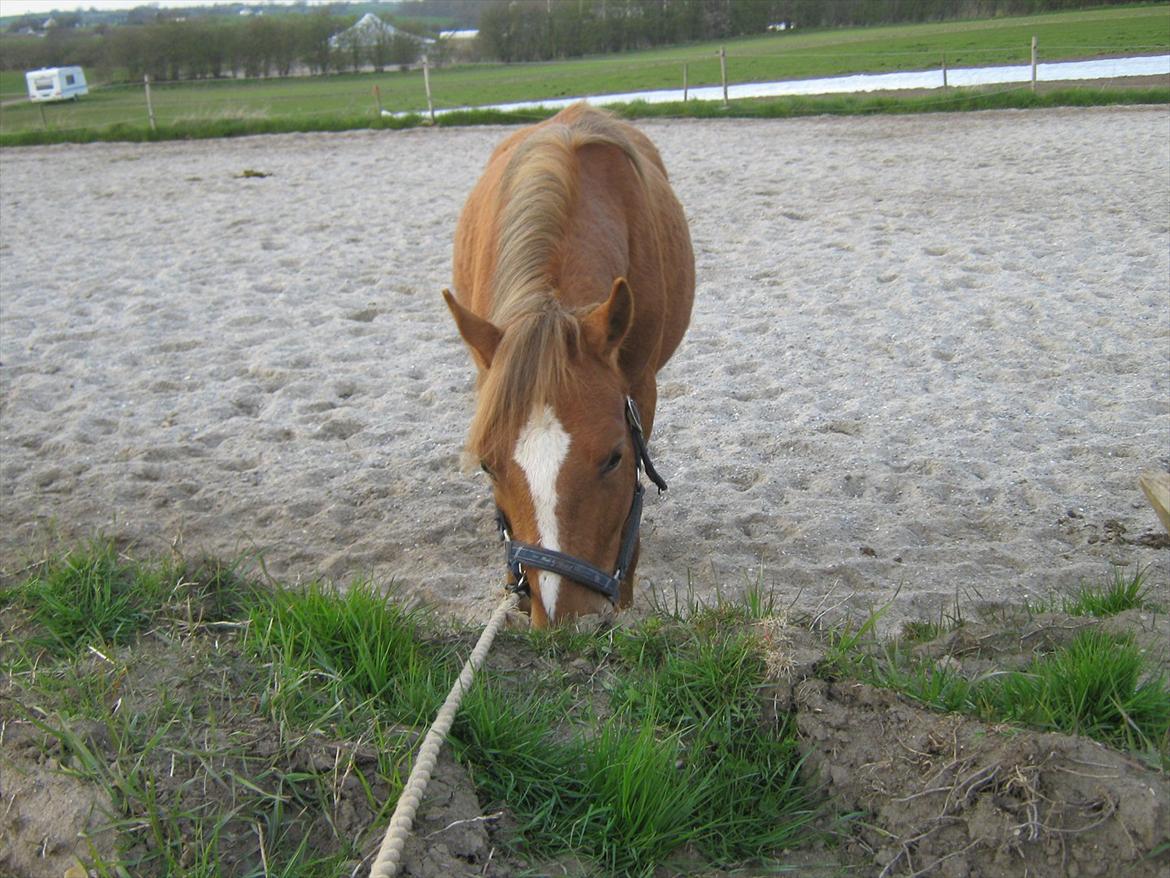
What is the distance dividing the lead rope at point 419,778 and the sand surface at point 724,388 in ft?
2.63

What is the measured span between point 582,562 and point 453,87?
33609 mm

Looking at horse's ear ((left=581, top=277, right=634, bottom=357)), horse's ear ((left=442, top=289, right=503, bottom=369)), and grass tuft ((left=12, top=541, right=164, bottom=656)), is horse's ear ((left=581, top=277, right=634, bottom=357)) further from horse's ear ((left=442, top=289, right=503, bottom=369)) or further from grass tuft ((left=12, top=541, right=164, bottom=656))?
grass tuft ((left=12, top=541, right=164, bottom=656))

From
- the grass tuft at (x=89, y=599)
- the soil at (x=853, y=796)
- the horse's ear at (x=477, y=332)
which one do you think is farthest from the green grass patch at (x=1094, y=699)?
the grass tuft at (x=89, y=599)

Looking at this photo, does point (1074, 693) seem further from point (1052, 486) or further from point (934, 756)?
point (1052, 486)

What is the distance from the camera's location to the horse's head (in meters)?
2.58

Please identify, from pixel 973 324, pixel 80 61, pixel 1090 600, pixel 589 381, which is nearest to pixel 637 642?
pixel 589 381

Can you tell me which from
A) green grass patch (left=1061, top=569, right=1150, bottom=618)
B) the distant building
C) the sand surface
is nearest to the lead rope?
the sand surface

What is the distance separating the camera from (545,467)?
8.43ft

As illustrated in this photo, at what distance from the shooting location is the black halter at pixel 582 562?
257cm

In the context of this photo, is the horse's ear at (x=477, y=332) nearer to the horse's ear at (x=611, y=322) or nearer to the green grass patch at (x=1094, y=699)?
the horse's ear at (x=611, y=322)

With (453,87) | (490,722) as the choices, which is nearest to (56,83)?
(453,87)

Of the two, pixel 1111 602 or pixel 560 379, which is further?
pixel 1111 602

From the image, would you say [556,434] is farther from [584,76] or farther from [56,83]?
[56,83]

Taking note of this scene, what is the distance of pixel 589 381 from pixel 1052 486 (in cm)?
268
